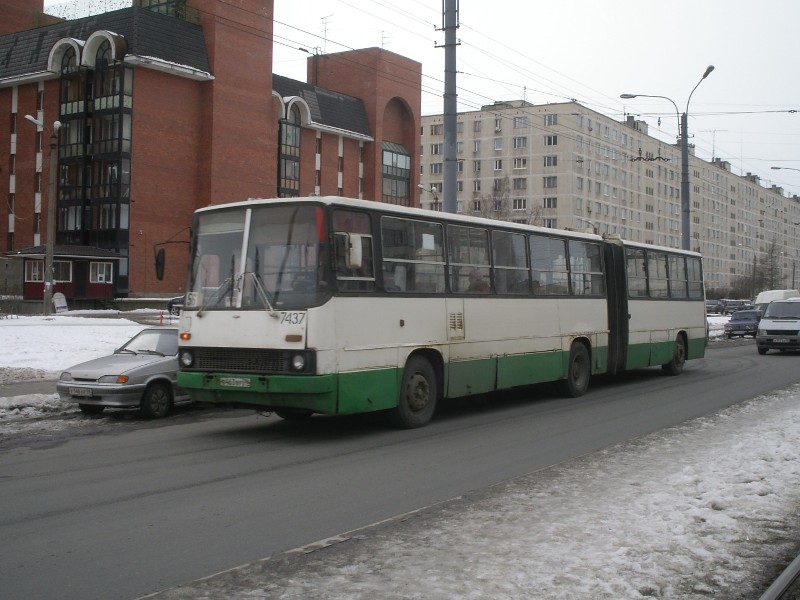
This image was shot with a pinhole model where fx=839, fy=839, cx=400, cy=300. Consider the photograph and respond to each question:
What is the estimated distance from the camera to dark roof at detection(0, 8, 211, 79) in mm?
54250

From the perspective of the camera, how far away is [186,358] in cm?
1070

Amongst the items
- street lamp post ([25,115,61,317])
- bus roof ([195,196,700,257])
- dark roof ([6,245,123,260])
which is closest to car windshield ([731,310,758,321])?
bus roof ([195,196,700,257])

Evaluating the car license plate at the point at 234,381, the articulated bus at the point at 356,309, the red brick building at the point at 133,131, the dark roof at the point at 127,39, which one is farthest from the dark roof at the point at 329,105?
the car license plate at the point at 234,381

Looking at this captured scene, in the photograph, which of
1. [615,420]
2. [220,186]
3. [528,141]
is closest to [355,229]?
[615,420]

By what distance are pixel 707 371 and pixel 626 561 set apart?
16.8 metres

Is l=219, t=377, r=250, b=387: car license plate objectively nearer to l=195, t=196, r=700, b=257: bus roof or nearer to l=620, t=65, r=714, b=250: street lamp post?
l=195, t=196, r=700, b=257: bus roof

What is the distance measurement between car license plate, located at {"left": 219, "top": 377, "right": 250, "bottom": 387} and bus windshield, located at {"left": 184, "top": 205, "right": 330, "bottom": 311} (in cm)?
87

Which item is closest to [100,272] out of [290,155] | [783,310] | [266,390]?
[290,155]

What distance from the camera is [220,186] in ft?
195

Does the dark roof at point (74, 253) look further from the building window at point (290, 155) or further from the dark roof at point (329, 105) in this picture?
the dark roof at point (329, 105)

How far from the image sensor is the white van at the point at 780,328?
1041 inches

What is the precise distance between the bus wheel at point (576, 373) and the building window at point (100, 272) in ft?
147

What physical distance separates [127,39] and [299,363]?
50.6 m

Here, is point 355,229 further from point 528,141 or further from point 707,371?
point 528,141
